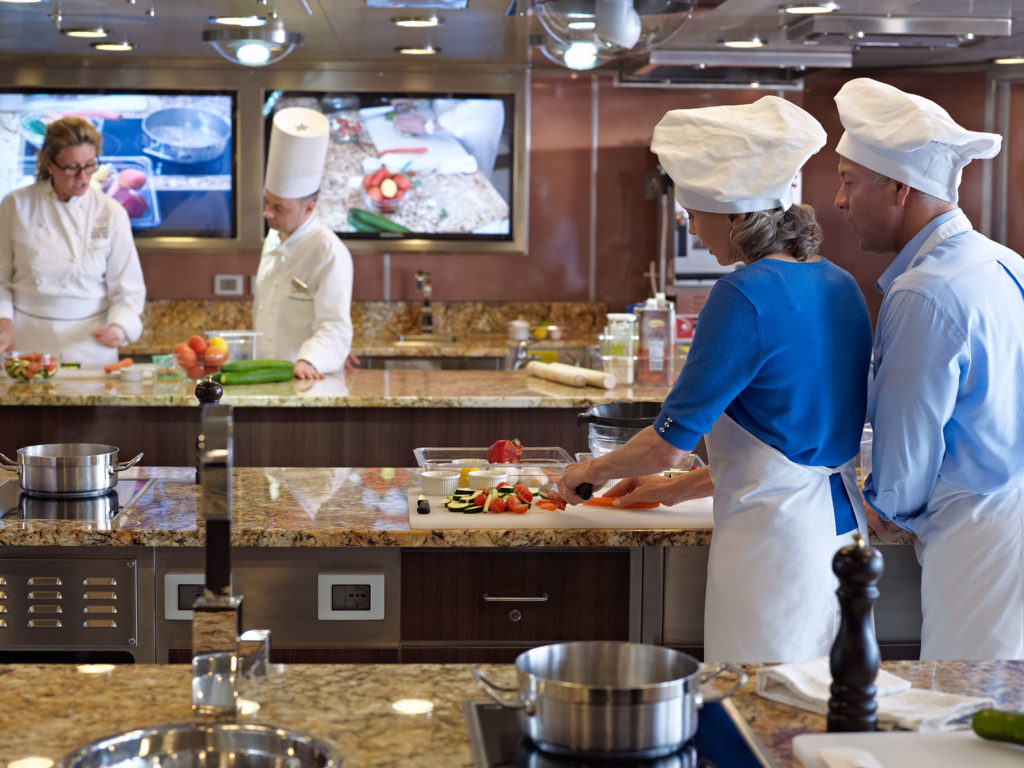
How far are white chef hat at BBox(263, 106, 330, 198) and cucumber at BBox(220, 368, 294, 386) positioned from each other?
80 cm

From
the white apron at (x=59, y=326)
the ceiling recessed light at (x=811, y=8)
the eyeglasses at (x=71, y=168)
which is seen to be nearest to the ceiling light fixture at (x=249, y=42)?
the eyeglasses at (x=71, y=168)

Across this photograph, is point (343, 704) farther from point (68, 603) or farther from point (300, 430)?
point (300, 430)

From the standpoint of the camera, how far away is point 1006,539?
2189 mm

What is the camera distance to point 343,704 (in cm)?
139

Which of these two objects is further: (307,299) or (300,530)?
(307,299)

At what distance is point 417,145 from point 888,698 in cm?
591

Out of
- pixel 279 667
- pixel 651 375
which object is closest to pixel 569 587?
pixel 279 667

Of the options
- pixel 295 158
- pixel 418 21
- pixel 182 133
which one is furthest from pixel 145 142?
pixel 295 158

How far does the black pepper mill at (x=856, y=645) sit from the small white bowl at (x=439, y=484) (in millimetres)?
1426

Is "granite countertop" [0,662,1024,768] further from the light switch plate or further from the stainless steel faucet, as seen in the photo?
the light switch plate

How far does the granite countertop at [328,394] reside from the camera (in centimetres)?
403

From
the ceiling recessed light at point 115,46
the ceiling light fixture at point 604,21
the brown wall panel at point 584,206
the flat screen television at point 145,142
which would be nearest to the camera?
the ceiling light fixture at point 604,21

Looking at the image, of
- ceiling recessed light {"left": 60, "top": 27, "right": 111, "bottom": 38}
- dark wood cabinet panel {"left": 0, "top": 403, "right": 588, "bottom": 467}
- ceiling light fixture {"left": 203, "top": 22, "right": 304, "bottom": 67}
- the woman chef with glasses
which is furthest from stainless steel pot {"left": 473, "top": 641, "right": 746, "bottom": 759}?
ceiling recessed light {"left": 60, "top": 27, "right": 111, "bottom": 38}

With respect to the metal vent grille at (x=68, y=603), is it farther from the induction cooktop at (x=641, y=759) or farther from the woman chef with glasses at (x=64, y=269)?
the woman chef with glasses at (x=64, y=269)
